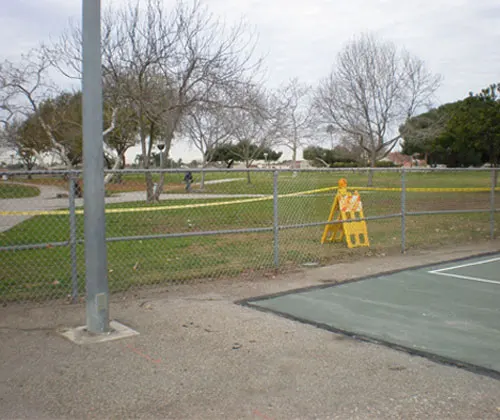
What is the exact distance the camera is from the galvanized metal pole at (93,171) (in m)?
5.36

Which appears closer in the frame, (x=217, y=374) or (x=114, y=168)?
(x=217, y=374)

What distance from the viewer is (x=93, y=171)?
5.45 meters

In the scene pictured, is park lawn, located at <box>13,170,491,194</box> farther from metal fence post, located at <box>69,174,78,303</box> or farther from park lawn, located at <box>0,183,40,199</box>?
metal fence post, located at <box>69,174,78,303</box>

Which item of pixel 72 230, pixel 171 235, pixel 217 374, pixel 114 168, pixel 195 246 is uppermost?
pixel 114 168

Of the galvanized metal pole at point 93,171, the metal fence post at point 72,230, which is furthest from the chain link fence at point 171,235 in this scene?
the galvanized metal pole at point 93,171

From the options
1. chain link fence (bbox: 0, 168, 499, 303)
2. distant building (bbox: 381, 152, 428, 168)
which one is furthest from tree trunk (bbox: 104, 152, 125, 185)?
distant building (bbox: 381, 152, 428, 168)

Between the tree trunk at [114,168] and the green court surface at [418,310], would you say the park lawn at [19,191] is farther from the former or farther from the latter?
the green court surface at [418,310]

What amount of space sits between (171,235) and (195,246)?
4386 millimetres

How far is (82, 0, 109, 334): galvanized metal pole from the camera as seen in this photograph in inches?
211

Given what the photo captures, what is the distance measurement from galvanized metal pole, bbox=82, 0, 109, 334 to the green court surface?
201cm

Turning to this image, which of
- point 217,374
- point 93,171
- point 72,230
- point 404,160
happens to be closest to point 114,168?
point 72,230

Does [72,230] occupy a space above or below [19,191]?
below

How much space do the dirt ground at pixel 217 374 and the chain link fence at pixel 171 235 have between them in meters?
1.42

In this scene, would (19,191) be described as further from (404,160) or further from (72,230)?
(404,160)
